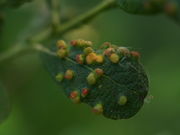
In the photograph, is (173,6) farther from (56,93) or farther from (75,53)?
(56,93)

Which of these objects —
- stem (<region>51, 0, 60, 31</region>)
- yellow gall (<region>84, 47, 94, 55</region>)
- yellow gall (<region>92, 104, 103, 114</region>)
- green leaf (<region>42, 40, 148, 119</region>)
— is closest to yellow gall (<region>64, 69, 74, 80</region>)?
green leaf (<region>42, 40, 148, 119</region>)

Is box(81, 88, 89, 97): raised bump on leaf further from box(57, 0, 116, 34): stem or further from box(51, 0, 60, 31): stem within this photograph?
box(51, 0, 60, 31): stem

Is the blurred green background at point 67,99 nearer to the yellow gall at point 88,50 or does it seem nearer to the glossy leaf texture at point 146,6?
the yellow gall at point 88,50

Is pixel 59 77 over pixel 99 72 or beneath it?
beneath

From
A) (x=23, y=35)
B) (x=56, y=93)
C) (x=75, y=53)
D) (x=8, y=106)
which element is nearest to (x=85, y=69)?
(x=75, y=53)

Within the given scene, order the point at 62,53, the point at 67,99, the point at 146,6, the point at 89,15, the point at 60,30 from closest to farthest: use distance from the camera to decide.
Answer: the point at 146,6 < the point at 62,53 < the point at 89,15 < the point at 60,30 < the point at 67,99

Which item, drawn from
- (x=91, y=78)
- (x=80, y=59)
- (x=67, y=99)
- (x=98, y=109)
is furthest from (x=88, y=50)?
(x=67, y=99)

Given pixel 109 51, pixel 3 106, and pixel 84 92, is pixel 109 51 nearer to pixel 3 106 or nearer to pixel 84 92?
pixel 84 92
